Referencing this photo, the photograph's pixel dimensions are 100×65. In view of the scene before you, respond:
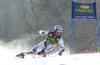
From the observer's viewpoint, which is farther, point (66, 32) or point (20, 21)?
point (20, 21)

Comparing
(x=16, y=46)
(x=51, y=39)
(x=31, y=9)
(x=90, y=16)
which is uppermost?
(x=31, y=9)

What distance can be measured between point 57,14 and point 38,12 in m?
3.97

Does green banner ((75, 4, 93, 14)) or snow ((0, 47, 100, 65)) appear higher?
green banner ((75, 4, 93, 14))

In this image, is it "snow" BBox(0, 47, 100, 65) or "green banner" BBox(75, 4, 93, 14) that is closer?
"snow" BBox(0, 47, 100, 65)

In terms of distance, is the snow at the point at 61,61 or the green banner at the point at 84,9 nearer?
the snow at the point at 61,61

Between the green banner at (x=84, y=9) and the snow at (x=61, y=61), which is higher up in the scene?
the green banner at (x=84, y=9)

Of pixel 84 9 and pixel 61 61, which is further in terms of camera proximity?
pixel 84 9

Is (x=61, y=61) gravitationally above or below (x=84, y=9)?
below

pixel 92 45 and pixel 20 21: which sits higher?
pixel 20 21

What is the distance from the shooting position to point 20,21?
4612 centimetres

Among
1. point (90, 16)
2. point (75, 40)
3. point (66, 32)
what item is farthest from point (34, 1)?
point (90, 16)

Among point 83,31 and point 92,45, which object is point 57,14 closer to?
point 83,31

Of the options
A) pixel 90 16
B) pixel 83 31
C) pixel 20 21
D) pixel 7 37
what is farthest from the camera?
pixel 20 21

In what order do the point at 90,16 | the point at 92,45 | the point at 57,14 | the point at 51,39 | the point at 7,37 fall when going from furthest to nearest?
the point at 7,37
the point at 57,14
the point at 92,45
the point at 90,16
the point at 51,39
